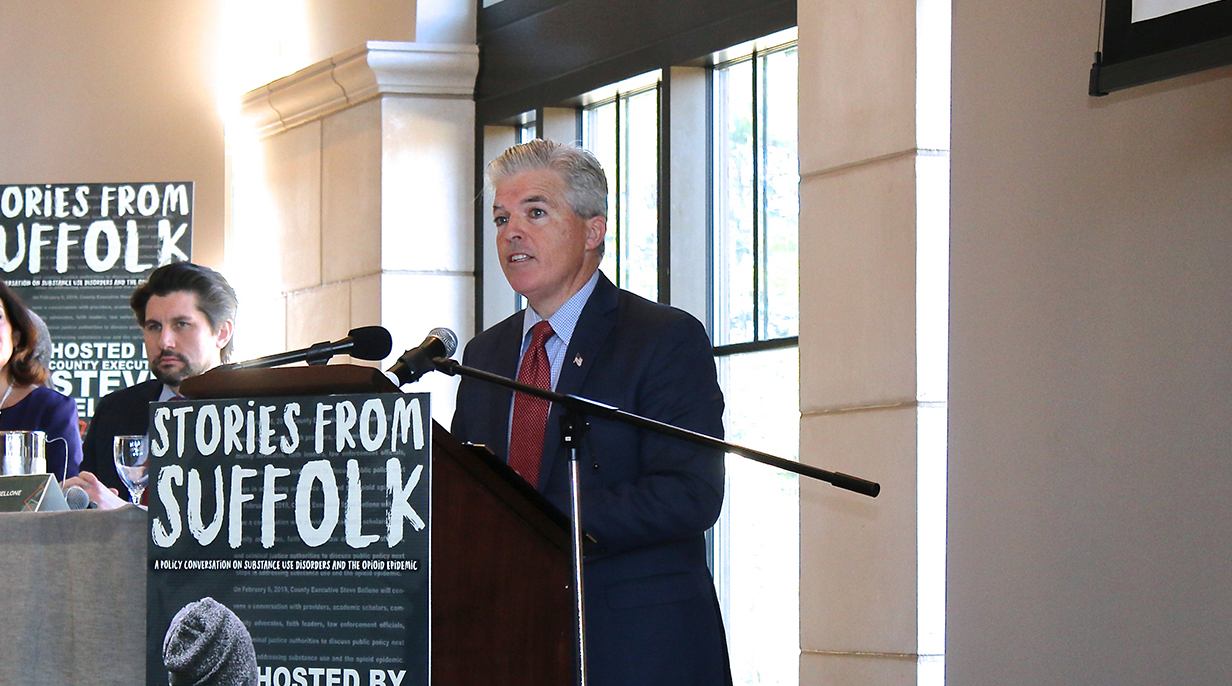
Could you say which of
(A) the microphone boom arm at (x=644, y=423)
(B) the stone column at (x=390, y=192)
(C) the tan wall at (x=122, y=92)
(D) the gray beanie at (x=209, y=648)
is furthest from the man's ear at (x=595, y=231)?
(C) the tan wall at (x=122, y=92)

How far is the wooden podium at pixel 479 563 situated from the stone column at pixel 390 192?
10.9 ft

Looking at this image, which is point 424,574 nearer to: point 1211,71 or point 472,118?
point 1211,71

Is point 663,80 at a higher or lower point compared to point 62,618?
higher

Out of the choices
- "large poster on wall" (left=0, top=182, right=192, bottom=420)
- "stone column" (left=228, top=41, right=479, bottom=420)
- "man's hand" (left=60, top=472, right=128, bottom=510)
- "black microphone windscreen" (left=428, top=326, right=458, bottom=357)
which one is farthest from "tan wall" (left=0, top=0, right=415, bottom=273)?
"black microphone windscreen" (left=428, top=326, right=458, bottom=357)

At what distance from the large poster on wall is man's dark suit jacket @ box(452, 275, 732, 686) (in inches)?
147

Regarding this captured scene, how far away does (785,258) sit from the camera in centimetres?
428

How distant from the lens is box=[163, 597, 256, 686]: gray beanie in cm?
183

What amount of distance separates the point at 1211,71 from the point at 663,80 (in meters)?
2.18

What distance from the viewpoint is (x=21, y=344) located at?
4176 millimetres

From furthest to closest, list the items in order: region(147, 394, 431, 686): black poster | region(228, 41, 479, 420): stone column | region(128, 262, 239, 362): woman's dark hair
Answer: region(228, 41, 479, 420): stone column
region(128, 262, 239, 362): woman's dark hair
region(147, 394, 431, 686): black poster

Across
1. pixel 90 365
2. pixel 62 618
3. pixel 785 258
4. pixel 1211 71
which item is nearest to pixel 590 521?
pixel 62 618

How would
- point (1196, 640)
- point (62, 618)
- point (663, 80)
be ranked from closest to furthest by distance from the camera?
point (62, 618) → point (1196, 640) → point (663, 80)

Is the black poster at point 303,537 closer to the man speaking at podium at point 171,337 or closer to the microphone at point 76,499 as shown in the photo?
the microphone at point 76,499

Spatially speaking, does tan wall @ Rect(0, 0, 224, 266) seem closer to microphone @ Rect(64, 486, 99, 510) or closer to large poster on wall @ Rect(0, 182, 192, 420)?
large poster on wall @ Rect(0, 182, 192, 420)
